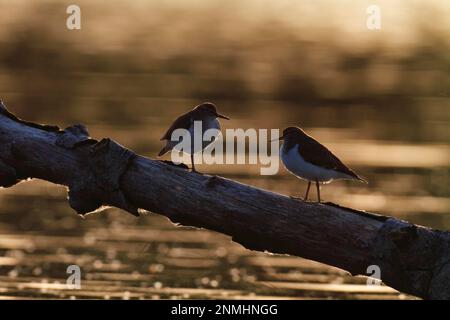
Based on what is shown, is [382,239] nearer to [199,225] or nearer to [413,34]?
[199,225]

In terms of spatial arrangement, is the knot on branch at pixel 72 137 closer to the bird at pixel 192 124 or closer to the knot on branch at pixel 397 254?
the bird at pixel 192 124

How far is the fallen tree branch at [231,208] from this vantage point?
10.2 m

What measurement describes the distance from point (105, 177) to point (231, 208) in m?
1.22

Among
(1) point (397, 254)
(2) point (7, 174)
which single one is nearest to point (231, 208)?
(1) point (397, 254)

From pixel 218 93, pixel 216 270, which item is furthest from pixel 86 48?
pixel 216 270

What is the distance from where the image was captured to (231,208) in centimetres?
1052

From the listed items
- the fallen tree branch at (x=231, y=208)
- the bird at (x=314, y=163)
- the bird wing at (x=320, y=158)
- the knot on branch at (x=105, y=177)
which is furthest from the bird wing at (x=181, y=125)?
the knot on branch at (x=105, y=177)

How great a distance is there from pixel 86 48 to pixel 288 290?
Result: 73.0 feet

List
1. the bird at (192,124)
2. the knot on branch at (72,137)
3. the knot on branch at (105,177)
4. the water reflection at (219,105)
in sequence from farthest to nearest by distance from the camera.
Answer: the water reflection at (219,105) → the bird at (192,124) → the knot on branch at (72,137) → the knot on branch at (105,177)

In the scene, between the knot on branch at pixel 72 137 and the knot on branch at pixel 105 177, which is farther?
the knot on branch at pixel 72 137

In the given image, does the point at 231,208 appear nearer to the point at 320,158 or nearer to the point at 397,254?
the point at 397,254

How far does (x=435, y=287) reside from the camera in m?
10.1
